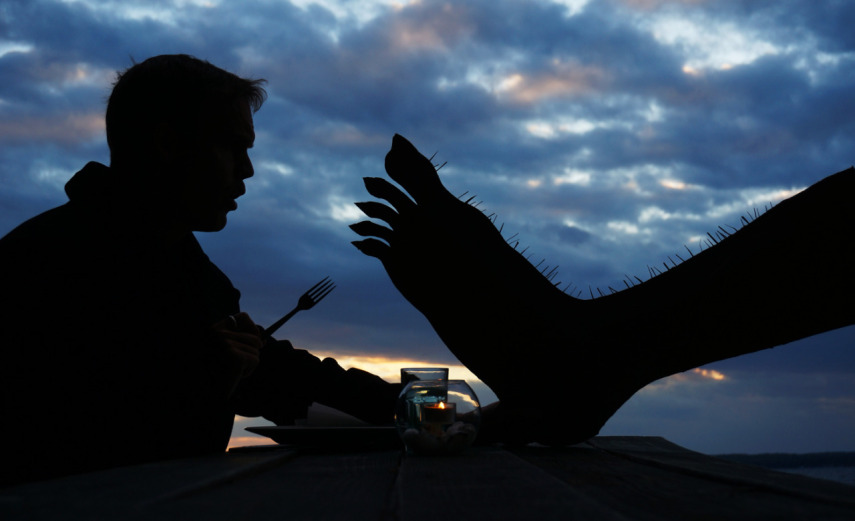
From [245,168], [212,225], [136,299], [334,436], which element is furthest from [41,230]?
[334,436]

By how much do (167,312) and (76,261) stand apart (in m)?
0.27

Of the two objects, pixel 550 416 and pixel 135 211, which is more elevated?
pixel 135 211

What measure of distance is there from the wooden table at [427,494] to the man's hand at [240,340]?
0.48 meters

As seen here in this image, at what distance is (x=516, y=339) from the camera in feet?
7.43

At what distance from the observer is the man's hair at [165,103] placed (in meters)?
1.93

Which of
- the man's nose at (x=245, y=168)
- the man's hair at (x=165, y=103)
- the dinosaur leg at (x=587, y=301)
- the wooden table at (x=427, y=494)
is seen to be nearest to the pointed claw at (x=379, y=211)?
the dinosaur leg at (x=587, y=301)

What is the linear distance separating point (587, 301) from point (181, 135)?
1.39 meters

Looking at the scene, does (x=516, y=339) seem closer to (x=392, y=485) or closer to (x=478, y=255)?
(x=478, y=255)

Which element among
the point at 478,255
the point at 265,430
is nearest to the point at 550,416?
the point at 478,255

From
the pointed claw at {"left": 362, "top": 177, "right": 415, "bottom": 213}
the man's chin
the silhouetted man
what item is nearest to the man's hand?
the silhouetted man

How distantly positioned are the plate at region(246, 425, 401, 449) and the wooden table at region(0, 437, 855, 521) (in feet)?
1.14

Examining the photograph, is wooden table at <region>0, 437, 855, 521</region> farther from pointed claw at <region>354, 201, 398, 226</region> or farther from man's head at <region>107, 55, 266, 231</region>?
pointed claw at <region>354, 201, 398, 226</region>

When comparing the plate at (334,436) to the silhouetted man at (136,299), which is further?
the plate at (334,436)

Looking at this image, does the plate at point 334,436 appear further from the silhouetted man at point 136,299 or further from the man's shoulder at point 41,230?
the man's shoulder at point 41,230
